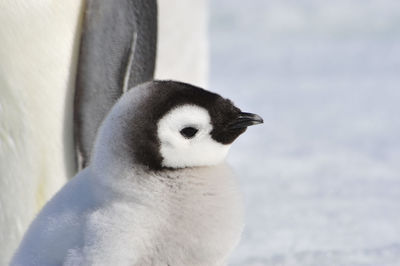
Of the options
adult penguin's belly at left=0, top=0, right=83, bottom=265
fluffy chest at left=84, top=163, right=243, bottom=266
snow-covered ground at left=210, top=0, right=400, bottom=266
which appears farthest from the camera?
snow-covered ground at left=210, top=0, right=400, bottom=266

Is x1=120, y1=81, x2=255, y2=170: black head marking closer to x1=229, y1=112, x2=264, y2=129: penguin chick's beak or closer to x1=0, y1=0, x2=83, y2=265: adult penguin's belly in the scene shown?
x1=229, y1=112, x2=264, y2=129: penguin chick's beak

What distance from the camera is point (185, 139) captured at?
4.41ft

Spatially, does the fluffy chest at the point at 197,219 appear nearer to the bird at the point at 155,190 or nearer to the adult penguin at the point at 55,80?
the bird at the point at 155,190

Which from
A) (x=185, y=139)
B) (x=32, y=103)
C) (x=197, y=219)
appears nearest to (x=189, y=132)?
(x=185, y=139)

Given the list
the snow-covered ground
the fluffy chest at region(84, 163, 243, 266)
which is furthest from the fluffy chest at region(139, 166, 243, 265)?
the snow-covered ground

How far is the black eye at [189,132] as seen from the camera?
1.34 m

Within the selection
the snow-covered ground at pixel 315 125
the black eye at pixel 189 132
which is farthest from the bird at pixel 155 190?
the snow-covered ground at pixel 315 125

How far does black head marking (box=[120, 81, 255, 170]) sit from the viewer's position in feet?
4.38

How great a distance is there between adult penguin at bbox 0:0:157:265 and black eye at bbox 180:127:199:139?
76cm

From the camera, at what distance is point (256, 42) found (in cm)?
907

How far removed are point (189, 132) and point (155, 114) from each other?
6cm

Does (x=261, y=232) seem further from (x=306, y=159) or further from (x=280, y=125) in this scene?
(x=280, y=125)

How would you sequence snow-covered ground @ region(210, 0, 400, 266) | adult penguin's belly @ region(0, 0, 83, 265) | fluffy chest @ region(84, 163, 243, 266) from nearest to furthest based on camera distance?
1. fluffy chest @ region(84, 163, 243, 266)
2. adult penguin's belly @ region(0, 0, 83, 265)
3. snow-covered ground @ region(210, 0, 400, 266)

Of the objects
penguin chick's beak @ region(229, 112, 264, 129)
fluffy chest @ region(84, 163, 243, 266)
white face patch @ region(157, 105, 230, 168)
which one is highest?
penguin chick's beak @ region(229, 112, 264, 129)
